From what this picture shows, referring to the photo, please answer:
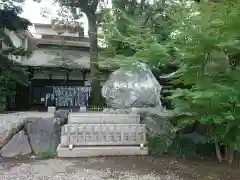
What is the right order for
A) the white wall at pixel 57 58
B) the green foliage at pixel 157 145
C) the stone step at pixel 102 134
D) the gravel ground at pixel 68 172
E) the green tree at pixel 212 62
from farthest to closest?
the white wall at pixel 57 58, the green foliage at pixel 157 145, the stone step at pixel 102 134, the gravel ground at pixel 68 172, the green tree at pixel 212 62

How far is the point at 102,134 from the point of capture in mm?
7766

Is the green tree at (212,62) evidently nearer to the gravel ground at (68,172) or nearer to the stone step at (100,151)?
the gravel ground at (68,172)

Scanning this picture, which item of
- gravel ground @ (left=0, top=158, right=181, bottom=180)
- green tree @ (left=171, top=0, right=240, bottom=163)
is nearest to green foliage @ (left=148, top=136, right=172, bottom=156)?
gravel ground @ (left=0, top=158, right=181, bottom=180)

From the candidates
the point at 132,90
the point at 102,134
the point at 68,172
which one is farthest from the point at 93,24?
the point at 68,172

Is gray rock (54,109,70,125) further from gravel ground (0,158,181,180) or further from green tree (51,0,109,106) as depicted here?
green tree (51,0,109,106)

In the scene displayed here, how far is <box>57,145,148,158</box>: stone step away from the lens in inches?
289

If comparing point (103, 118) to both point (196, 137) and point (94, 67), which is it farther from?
point (94, 67)

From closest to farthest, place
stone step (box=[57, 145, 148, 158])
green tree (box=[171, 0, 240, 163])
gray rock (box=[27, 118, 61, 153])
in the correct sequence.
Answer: green tree (box=[171, 0, 240, 163]) < stone step (box=[57, 145, 148, 158]) < gray rock (box=[27, 118, 61, 153])

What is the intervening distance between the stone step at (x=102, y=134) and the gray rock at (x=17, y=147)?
1051mm

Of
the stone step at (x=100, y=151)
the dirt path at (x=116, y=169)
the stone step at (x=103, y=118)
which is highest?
the stone step at (x=103, y=118)

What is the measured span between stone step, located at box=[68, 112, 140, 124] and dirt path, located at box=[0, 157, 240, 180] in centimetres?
125

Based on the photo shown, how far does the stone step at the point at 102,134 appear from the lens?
298 inches

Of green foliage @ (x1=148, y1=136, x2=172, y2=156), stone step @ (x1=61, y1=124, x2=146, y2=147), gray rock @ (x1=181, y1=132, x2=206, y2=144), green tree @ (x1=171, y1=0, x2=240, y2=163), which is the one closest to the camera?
green tree @ (x1=171, y1=0, x2=240, y2=163)

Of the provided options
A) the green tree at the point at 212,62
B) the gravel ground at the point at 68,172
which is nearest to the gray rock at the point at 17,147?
the gravel ground at the point at 68,172
